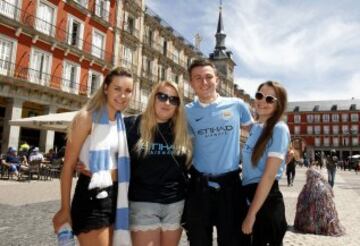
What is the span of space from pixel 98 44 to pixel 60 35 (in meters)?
3.83

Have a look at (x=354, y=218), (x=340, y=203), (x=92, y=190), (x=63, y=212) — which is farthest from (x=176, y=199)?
(x=340, y=203)

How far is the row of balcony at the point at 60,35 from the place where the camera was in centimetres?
1825

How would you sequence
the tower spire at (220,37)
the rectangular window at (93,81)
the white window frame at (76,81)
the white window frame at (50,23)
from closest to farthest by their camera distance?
the white window frame at (50,23) < the white window frame at (76,81) < the rectangular window at (93,81) < the tower spire at (220,37)

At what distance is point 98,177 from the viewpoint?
2.37 meters

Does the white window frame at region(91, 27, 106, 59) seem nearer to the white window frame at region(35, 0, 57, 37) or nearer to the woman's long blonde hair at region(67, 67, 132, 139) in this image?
the white window frame at region(35, 0, 57, 37)

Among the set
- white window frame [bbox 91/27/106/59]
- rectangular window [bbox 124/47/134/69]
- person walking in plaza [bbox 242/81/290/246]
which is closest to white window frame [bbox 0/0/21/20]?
white window frame [bbox 91/27/106/59]

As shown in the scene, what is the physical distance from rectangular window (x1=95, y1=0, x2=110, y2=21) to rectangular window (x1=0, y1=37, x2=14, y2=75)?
794 cm

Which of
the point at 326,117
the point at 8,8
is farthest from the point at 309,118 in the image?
the point at 8,8

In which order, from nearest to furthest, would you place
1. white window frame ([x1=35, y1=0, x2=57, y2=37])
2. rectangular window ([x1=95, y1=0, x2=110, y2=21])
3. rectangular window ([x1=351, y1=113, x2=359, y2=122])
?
white window frame ([x1=35, y1=0, x2=57, y2=37]) → rectangular window ([x1=95, y1=0, x2=110, y2=21]) → rectangular window ([x1=351, y1=113, x2=359, y2=122])

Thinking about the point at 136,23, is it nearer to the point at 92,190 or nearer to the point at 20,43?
the point at 20,43

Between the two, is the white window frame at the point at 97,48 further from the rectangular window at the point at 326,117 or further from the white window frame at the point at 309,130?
the rectangular window at the point at 326,117

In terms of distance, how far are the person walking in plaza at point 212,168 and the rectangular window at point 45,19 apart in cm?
1899

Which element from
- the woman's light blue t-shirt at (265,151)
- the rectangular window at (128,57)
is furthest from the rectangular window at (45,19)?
the woman's light blue t-shirt at (265,151)

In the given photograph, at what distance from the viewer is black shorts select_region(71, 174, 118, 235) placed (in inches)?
90.6
